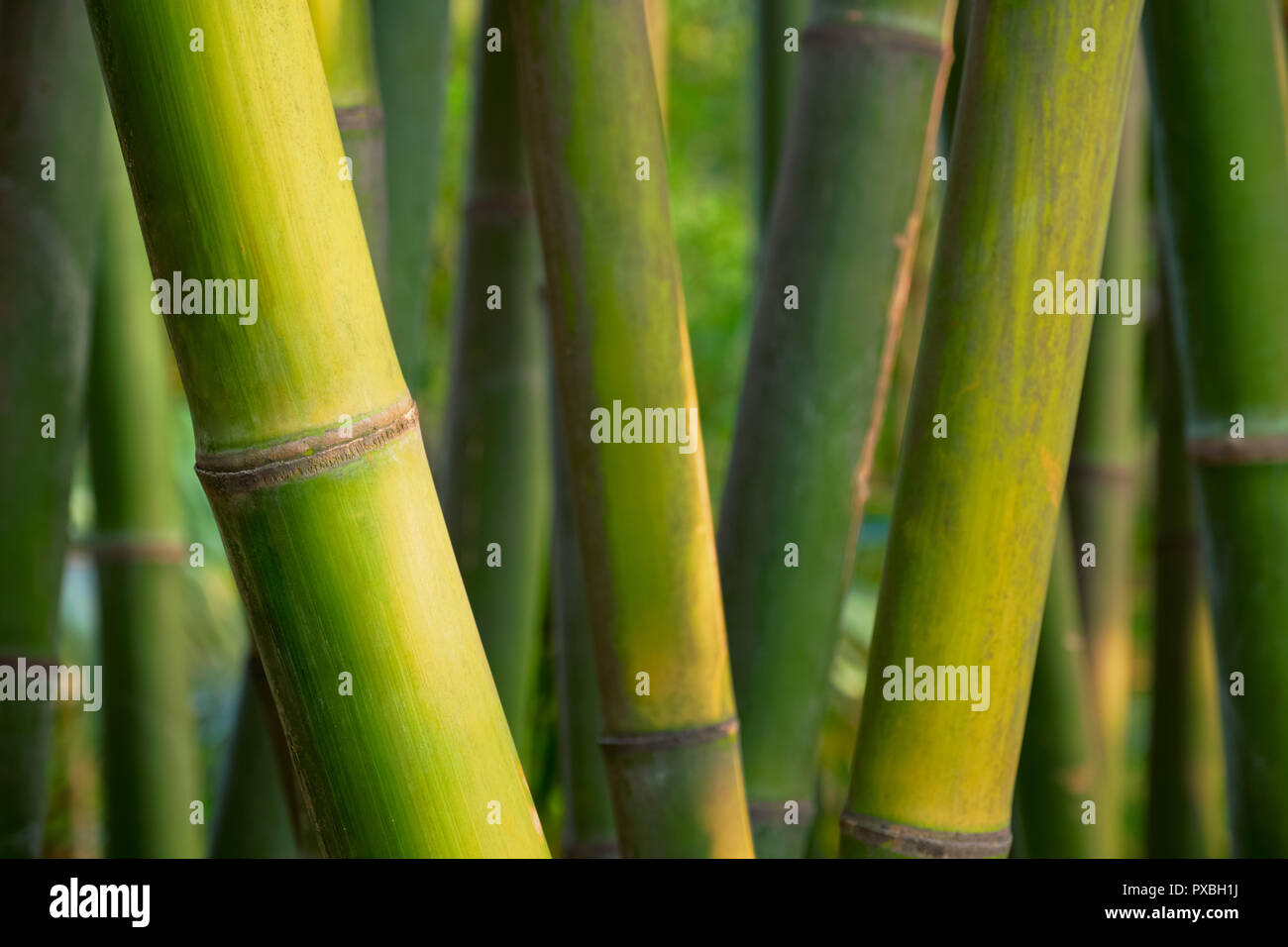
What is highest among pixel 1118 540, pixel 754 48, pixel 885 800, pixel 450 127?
pixel 450 127

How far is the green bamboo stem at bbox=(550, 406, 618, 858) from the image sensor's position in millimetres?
990

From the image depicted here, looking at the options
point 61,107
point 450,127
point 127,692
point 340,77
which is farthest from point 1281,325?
point 450,127

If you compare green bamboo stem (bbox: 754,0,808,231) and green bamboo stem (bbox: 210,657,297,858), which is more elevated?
green bamboo stem (bbox: 754,0,808,231)

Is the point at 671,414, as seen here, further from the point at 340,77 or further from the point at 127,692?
the point at 127,692

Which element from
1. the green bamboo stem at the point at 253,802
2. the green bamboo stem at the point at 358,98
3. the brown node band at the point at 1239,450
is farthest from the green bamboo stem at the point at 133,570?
the brown node band at the point at 1239,450

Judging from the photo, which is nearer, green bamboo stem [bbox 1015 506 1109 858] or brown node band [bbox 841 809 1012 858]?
brown node band [bbox 841 809 1012 858]

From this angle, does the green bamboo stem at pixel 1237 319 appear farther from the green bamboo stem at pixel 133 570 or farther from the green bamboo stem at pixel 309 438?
the green bamboo stem at pixel 133 570

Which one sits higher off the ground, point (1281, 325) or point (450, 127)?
point (450, 127)

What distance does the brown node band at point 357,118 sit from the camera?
2.21 ft

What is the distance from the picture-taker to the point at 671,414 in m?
0.65

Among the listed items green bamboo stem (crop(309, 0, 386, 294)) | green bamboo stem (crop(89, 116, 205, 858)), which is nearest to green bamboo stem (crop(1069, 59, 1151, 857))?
green bamboo stem (crop(309, 0, 386, 294))

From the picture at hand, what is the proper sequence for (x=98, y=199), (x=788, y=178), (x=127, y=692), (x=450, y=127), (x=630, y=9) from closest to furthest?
(x=630, y=9) → (x=788, y=178) → (x=98, y=199) → (x=127, y=692) → (x=450, y=127)

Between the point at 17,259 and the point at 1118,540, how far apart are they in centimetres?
107

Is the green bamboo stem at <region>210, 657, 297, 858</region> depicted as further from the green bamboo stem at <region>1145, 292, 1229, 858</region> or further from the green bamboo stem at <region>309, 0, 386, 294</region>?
the green bamboo stem at <region>1145, 292, 1229, 858</region>
